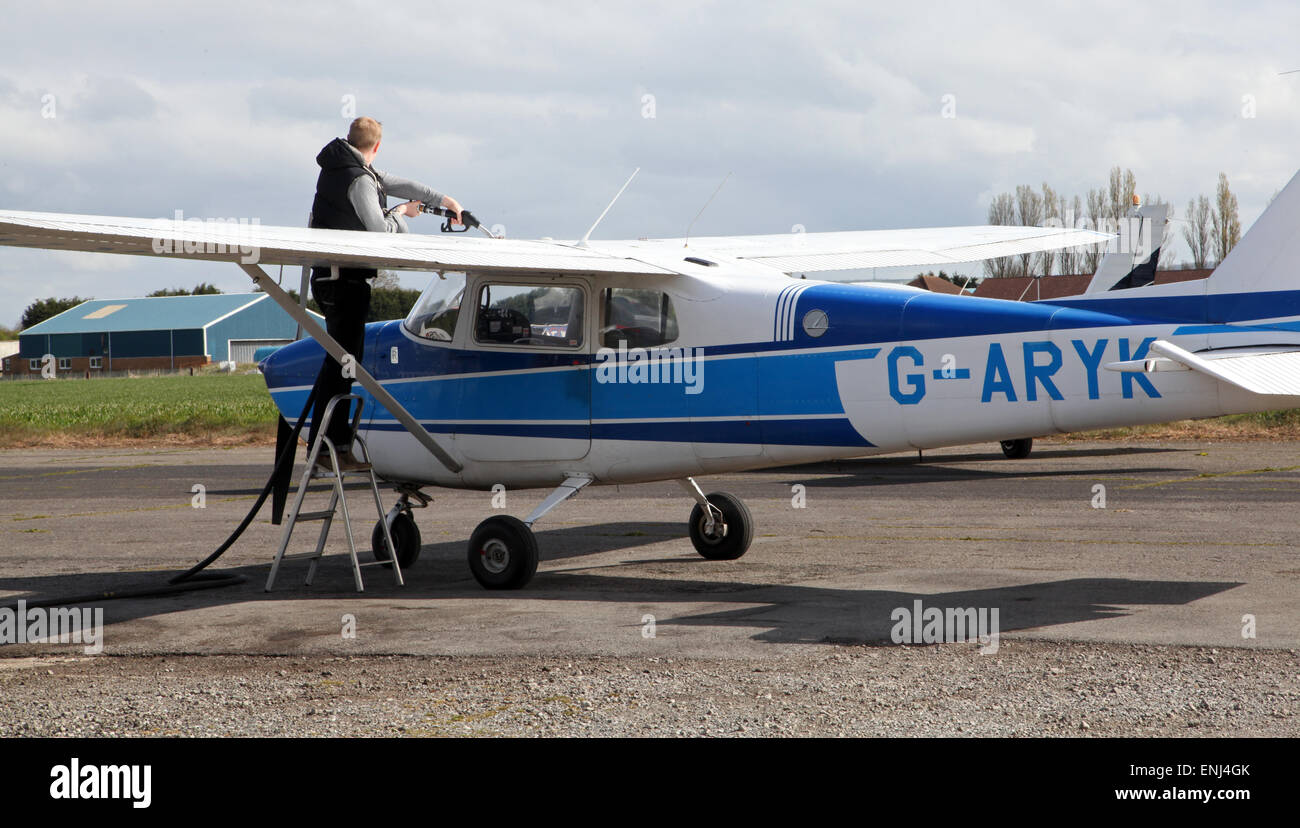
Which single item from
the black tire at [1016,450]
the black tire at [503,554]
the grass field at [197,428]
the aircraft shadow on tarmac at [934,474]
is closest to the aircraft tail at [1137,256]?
the grass field at [197,428]

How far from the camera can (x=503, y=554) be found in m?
9.46

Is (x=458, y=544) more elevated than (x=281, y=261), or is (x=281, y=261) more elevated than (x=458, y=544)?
(x=281, y=261)

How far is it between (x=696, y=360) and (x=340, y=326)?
9.65 feet

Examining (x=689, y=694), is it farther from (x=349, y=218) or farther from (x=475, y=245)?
(x=349, y=218)

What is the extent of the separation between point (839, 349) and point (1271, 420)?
19394 millimetres

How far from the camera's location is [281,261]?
27.9ft

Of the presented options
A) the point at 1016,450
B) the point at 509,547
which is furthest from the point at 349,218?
the point at 1016,450

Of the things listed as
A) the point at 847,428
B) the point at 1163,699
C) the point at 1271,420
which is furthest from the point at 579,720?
the point at 1271,420

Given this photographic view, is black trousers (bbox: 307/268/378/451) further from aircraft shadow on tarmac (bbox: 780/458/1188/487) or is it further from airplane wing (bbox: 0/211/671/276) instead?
aircraft shadow on tarmac (bbox: 780/458/1188/487)

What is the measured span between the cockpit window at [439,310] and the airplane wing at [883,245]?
1619 mm

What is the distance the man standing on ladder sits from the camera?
372 inches

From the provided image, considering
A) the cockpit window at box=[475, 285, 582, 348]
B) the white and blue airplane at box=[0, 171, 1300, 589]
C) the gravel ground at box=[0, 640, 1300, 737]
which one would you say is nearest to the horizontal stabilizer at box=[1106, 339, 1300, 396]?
the white and blue airplane at box=[0, 171, 1300, 589]

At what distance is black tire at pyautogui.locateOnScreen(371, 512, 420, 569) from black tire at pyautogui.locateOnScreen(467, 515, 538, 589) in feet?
4.67

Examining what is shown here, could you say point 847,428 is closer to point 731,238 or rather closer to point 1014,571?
point 1014,571
